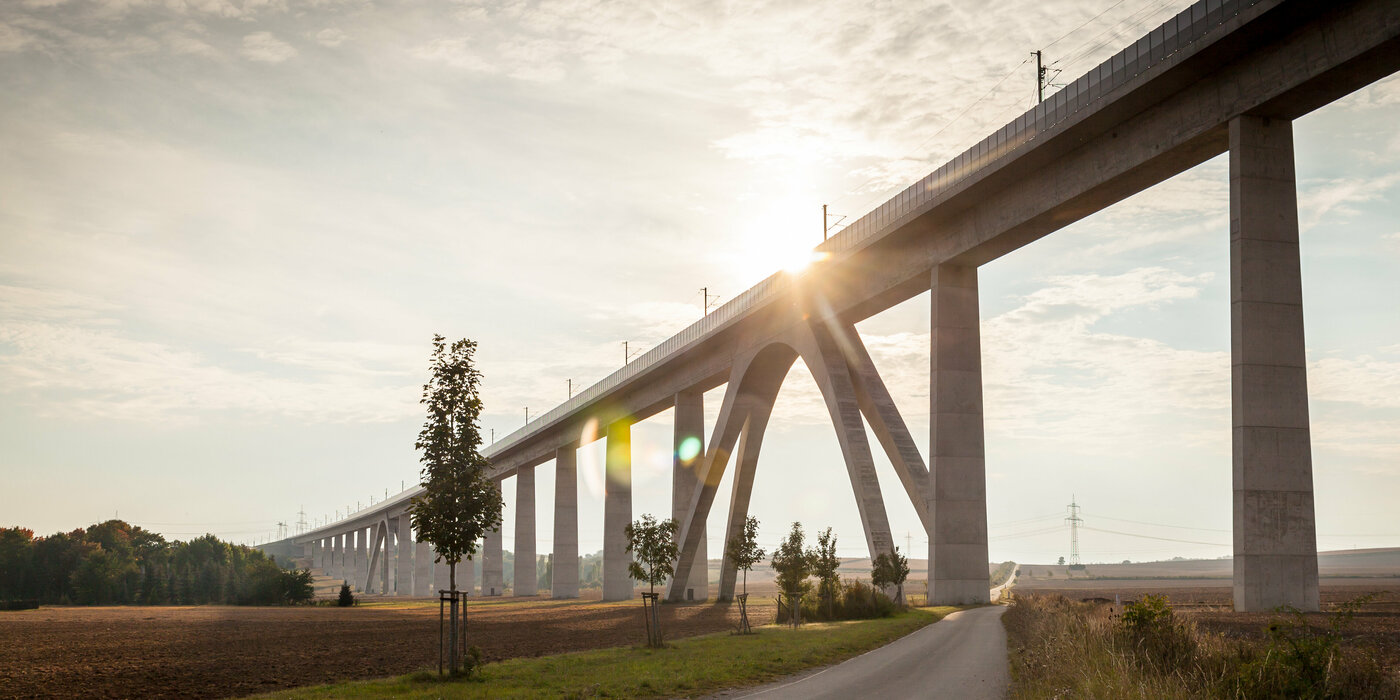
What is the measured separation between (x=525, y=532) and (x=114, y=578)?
43.4 m

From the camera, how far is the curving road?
55.6ft

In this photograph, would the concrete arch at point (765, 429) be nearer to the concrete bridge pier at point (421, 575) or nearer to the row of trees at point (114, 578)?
the row of trees at point (114, 578)

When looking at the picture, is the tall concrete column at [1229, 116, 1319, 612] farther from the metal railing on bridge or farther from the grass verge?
the grass verge

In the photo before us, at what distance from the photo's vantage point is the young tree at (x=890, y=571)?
4606cm

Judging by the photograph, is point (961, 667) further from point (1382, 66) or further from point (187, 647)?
point (187, 647)

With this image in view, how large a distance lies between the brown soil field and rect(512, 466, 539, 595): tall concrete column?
51442 millimetres

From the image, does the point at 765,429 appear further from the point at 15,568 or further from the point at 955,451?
the point at 15,568

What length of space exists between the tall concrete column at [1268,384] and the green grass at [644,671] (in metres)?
10.1

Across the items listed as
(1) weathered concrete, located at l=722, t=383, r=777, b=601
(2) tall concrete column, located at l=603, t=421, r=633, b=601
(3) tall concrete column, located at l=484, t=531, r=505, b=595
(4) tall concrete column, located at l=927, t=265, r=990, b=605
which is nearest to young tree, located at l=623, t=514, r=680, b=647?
(4) tall concrete column, located at l=927, t=265, r=990, b=605

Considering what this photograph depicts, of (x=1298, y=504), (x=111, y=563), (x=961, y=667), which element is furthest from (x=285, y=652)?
(x=111, y=563)

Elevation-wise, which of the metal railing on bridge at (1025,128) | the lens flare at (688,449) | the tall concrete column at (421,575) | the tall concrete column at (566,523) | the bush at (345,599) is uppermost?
the metal railing on bridge at (1025,128)

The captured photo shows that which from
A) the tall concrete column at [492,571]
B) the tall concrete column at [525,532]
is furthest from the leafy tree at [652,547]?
the tall concrete column at [492,571]

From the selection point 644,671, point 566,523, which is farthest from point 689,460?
point 644,671

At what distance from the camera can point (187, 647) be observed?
3322 cm
